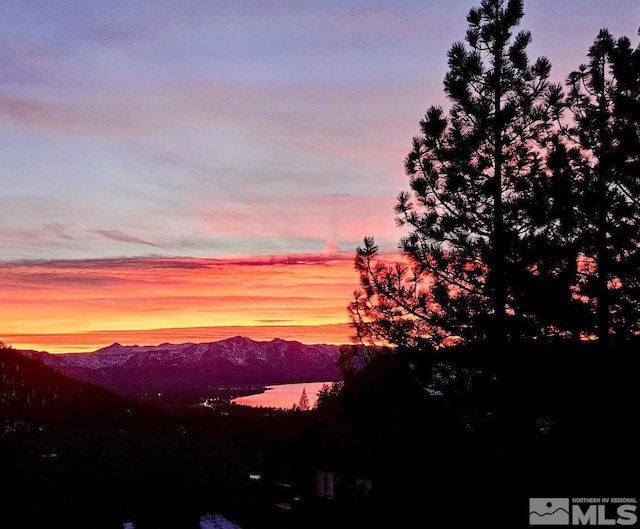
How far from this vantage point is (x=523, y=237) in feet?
44.9

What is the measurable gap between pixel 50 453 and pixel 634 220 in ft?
76.7

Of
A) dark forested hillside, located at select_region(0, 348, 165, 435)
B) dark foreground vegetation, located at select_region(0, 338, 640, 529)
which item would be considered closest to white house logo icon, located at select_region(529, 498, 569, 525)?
dark foreground vegetation, located at select_region(0, 338, 640, 529)

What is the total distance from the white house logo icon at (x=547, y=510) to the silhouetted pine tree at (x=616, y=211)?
462 cm

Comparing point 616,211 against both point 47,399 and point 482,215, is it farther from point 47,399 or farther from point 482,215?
point 47,399

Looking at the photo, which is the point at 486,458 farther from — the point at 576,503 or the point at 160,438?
the point at 160,438

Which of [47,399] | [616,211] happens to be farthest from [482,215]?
[47,399]

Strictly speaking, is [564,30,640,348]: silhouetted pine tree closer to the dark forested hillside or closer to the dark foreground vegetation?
the dark foreground vegetation

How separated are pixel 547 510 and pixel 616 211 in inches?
287

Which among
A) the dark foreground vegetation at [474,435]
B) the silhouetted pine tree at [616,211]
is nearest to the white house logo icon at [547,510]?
the dark foreground vegetation at [474,435]

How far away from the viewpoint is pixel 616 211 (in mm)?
14133

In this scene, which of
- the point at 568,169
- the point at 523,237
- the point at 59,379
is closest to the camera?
the point at 523,237

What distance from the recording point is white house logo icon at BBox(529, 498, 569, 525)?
32.1 feet

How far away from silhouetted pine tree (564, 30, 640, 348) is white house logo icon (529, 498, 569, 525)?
4.62 m

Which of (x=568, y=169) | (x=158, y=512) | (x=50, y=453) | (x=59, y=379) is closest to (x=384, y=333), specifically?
(x=568, y=169)
